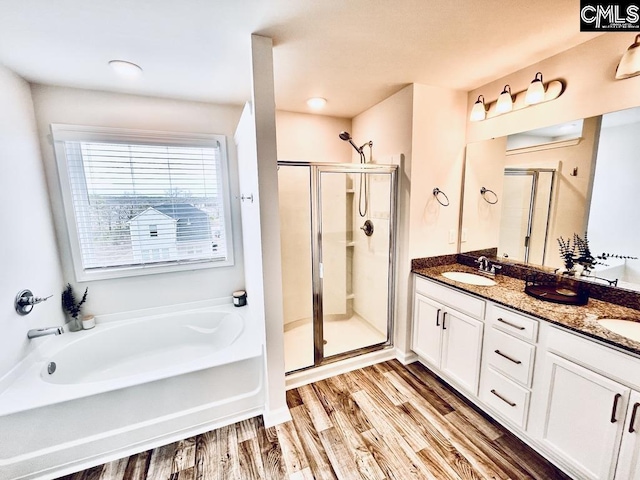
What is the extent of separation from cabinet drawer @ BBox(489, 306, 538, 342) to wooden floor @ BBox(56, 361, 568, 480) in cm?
70

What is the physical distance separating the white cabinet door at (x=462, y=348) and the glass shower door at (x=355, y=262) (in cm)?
61

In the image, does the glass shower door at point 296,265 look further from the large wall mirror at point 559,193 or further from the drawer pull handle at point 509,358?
the large wall mirror at point 559,193

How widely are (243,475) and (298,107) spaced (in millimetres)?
2937

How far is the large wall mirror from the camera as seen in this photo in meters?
1.49

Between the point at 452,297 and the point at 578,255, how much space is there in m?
0.82

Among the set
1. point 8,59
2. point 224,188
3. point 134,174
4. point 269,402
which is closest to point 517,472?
point 269,402

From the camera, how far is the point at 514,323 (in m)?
1.56

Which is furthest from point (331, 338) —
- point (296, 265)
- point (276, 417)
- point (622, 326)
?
point (622, 326)

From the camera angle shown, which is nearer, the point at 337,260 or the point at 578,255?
the point at 578,255

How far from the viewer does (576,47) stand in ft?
5.28

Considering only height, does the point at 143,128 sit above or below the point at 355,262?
above

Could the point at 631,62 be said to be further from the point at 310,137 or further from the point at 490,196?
the point at 310,137

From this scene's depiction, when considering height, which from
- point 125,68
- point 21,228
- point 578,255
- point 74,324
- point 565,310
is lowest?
point 74,324

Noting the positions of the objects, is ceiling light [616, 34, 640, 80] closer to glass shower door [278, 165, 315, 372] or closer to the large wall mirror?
the large wall mirror
